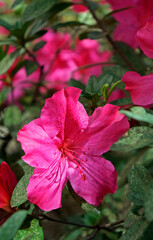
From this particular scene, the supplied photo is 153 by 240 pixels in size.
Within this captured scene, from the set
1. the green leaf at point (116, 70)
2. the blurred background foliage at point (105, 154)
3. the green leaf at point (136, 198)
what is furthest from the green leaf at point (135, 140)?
the green leaf at point (116, 70)

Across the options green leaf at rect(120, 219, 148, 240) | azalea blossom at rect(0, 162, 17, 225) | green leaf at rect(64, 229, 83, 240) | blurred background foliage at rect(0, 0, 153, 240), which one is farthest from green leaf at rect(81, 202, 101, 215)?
green leaf at rect(64, 229, 83, 240)

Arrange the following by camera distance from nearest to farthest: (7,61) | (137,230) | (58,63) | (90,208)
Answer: (137,230)
(90,208)
(7,61)
(58,63)

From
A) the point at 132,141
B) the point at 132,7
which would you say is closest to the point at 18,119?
the point at 132,7

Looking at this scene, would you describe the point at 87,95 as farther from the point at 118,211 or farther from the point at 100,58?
the point at 100,58

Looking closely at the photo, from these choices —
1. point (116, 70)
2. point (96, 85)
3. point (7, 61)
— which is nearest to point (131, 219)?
point (96, 85)

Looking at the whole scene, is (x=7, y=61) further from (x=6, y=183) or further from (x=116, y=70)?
(x=6, y=183)
